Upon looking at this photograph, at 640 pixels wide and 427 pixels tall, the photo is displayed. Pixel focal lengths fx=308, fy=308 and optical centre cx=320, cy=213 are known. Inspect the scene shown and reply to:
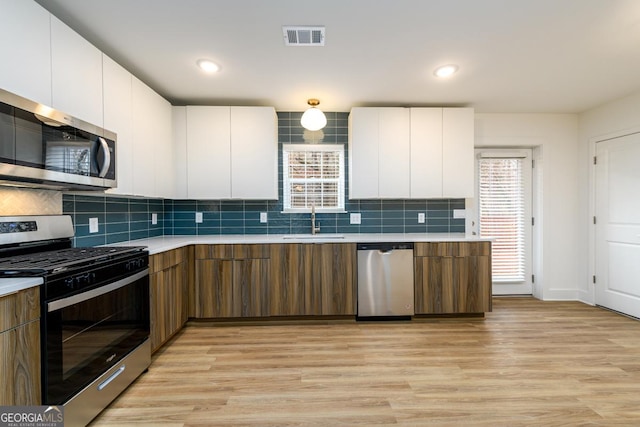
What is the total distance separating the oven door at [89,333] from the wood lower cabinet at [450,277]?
8.08 ft

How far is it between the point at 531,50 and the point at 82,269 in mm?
3283

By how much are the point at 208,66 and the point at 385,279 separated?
8.31 feet

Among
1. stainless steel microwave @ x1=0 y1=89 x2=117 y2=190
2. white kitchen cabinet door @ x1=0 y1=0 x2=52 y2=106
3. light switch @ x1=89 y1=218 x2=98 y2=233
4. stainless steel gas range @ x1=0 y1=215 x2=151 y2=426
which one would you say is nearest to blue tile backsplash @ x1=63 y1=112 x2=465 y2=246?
light switch @ x1=89 y1=218 x2=98 y2=233

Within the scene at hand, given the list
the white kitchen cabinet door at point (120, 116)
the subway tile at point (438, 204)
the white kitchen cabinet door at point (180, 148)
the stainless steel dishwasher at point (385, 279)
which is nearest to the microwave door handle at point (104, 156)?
the white kitchen cabinet door at point (120, 116)

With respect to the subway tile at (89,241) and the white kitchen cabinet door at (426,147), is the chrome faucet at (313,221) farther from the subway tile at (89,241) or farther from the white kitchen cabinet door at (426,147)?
the subway tile at (89,241)

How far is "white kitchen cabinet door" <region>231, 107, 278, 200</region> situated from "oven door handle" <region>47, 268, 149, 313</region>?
1458mm

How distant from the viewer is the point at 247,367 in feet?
7.47

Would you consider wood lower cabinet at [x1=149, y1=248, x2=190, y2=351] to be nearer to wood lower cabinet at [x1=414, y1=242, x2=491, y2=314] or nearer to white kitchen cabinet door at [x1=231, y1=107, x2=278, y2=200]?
white kitchen cabinet door at [x1=231, y1=107, x2=278, y2=200]

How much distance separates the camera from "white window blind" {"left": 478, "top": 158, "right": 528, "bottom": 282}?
13.0 feet

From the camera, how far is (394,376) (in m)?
2.13

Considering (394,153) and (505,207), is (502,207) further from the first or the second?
(394,153)

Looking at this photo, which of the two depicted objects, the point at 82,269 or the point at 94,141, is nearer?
the point at 82,269

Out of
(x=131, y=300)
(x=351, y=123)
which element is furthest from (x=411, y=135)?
(x=131, y=300)

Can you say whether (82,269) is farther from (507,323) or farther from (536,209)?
(536,209)
